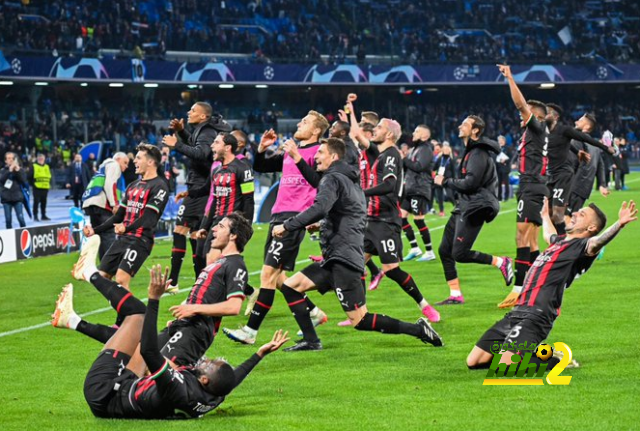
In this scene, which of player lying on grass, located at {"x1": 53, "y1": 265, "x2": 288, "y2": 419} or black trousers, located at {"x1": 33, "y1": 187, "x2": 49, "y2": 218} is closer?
player lying on grass, located at {"x1": 53, "y1": 265, "x2": 288, "y2": 419}

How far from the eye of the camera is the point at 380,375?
9.03 meters

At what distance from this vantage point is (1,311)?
14.4 metres

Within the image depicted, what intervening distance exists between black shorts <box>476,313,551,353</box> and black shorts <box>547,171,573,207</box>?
21.1ft

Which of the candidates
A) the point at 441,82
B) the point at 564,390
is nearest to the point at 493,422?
the point at 564,390

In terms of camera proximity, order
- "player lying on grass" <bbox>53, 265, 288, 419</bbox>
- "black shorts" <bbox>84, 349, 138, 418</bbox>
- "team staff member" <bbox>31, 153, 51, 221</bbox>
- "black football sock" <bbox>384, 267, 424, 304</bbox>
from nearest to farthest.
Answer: "player lying on grass" <bbox>53, 265, 288, 419</bbox>, "black shorts" <bbox>84, 349, 138, 418</bbox>, "black football sock" <bbox>384, 267, 424, 304</bbox>, "team staff member" <bbox>31, 153, 51, 221</bbox>

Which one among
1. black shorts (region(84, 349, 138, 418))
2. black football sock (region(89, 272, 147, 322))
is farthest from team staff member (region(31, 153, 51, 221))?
black shorts (region(84, 349, 138, 418))

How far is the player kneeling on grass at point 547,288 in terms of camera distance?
864cm

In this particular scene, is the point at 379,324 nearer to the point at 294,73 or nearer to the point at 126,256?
the point at 126,256

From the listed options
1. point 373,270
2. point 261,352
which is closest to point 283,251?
point 261,352

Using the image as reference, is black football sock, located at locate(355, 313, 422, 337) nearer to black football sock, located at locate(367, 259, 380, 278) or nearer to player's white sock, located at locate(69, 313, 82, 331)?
player's white sock, located at locate(69, 313, 82, 331)

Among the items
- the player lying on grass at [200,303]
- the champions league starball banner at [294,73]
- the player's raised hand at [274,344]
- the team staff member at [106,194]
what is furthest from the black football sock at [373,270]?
the champions league starball banner at [294,73]

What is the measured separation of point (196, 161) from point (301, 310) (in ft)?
14.1

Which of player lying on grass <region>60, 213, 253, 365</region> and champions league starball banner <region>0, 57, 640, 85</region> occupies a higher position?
player lying on grass <region>60, 213, 253, 365</region>

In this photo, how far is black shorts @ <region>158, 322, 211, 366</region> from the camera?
26.1 feet
